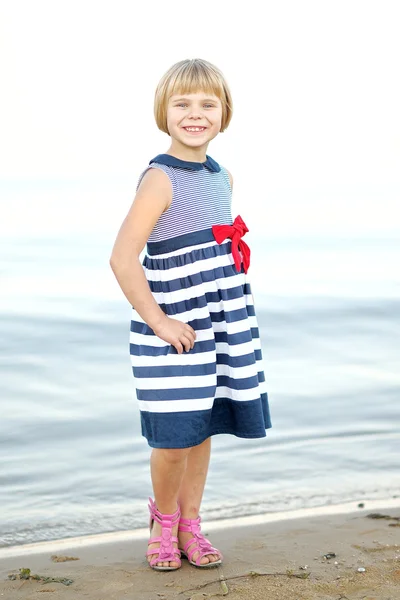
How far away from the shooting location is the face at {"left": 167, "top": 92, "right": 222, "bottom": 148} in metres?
3.43

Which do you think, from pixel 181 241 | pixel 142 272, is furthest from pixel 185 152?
pixel 142 272

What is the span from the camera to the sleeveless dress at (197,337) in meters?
3.34

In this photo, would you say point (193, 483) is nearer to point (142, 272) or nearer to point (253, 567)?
point (253, 567)

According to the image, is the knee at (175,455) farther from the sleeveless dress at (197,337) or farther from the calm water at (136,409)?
the calm water at (136,409)

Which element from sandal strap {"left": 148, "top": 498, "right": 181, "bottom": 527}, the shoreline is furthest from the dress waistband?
the shoreline

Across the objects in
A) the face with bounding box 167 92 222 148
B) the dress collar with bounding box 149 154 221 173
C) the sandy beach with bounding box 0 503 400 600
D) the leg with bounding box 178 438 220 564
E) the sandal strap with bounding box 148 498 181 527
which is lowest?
the sandy beach with bounding box 0 503 400 600

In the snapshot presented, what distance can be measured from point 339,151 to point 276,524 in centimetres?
1952

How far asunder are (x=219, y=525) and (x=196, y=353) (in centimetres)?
99

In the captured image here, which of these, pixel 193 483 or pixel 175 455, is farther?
→ pixel 193 483

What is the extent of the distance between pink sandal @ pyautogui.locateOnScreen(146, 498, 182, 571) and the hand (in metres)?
0.61

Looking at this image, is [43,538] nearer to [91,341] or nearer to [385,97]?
[91,341]

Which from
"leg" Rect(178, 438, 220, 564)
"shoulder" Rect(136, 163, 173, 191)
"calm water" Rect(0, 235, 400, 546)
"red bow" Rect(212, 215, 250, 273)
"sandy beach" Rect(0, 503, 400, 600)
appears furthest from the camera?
"calm water" Rect(0, 235, 400, 546)

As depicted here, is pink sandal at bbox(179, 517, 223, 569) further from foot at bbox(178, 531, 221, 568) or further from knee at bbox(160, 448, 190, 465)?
knee at bbox(160, 448, 190, 465)

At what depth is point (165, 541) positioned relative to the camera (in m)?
3.51
